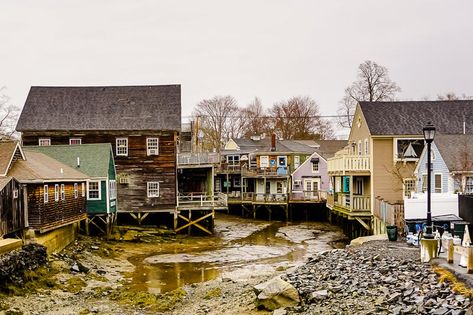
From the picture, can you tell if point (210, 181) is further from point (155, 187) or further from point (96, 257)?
point (96, 257)

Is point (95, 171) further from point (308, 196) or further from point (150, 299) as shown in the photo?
point (308, 196)

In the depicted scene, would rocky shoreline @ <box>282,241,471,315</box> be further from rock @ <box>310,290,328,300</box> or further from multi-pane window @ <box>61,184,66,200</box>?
multi-pane window @ <box>61,184,66,200</box>

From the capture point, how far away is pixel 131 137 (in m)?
36.8

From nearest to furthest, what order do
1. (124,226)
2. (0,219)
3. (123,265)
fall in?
1. (0,219)
2. (123,265)
3. (124,226)

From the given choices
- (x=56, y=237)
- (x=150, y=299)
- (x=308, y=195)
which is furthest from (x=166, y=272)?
(x=308, y=195)

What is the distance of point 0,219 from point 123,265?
7.61 meters

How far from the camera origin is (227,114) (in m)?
87.8

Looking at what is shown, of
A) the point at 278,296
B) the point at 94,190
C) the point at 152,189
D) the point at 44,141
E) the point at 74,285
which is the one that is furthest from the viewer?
the point at 44,141

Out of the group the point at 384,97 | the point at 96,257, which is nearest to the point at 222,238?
the point at 96,257

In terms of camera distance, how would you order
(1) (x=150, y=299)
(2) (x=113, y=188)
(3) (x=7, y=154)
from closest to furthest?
1. (1) (x=150, y=299)
2. (3) (x=7, y=154)
3. (2) (x=113, y=188)

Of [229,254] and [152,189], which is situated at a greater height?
[152,189]

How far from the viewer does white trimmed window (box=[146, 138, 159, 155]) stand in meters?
36.8

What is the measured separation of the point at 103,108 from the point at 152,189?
660cm

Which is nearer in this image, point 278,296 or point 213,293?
point 278,296
